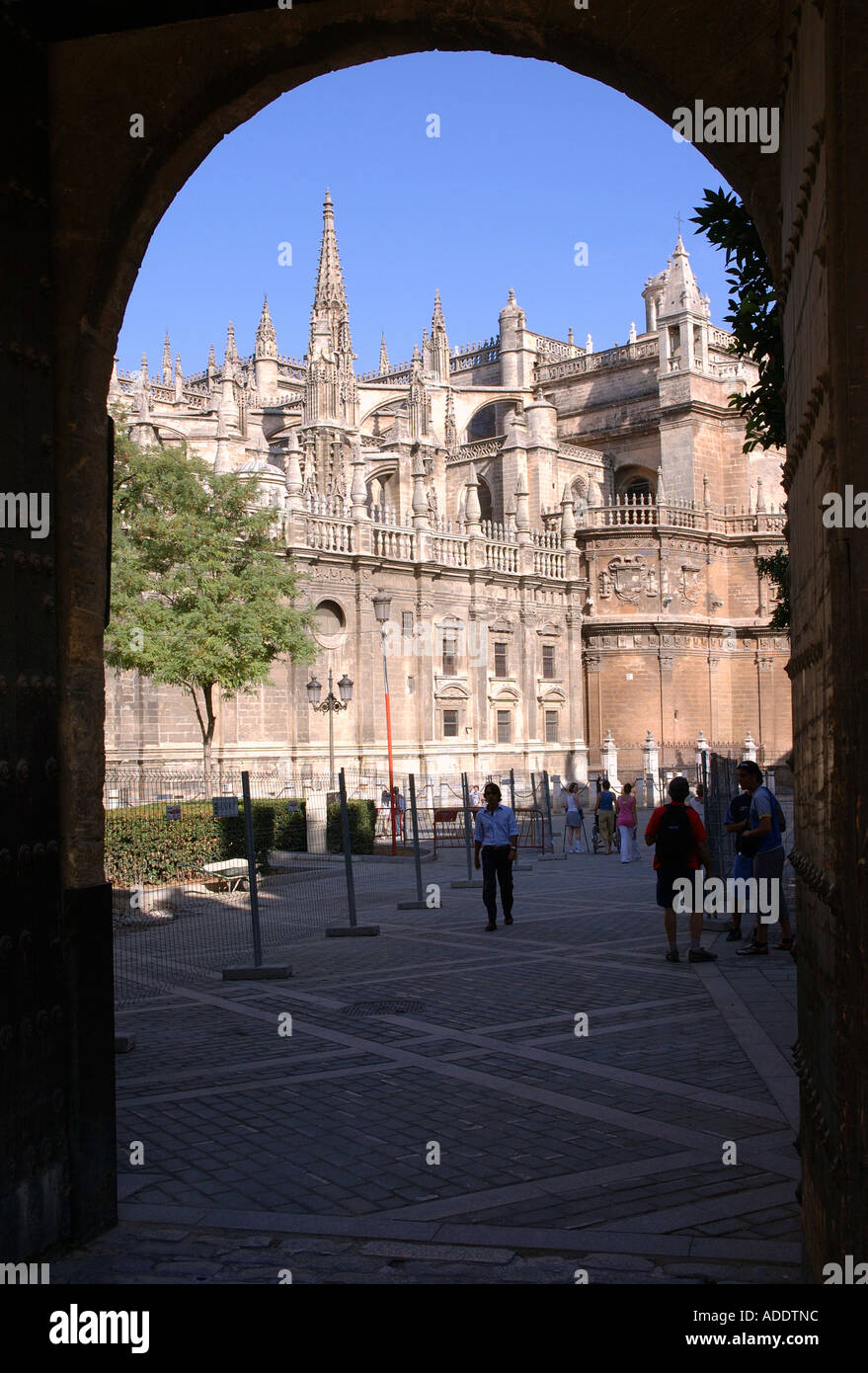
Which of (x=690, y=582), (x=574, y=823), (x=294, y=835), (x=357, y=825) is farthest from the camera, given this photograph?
(x=690, y=582)

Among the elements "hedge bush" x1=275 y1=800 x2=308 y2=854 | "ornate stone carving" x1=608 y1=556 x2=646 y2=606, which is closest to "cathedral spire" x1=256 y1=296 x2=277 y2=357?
"ornate stone carving" x1=608 y1=556 x2=646 y2=606

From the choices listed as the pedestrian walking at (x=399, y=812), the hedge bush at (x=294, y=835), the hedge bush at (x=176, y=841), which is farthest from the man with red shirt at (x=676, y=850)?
the pedestrian walking at (x=399, y=812)

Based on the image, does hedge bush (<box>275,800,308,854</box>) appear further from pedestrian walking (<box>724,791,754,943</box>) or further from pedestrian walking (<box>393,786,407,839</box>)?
pedestrian walking (<box>393,786,407,839</box>)

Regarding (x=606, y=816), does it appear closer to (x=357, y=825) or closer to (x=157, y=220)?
(x=357, y=825)

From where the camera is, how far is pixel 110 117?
4.99m

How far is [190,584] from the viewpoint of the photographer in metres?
30.3

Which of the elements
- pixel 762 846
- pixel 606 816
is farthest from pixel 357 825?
pixel 762 846

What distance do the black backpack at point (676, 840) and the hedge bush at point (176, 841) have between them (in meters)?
5.81

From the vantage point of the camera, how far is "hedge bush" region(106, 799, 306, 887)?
54.2 ft

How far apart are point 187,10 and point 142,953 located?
10111mm

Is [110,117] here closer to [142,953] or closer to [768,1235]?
[768,1235]

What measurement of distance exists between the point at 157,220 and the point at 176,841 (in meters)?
13.4

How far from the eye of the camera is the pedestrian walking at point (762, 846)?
12.1m
